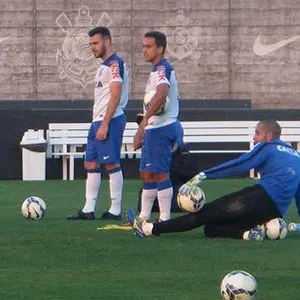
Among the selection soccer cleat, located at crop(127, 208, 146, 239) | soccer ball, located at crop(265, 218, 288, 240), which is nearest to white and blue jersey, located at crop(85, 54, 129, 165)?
soccer cleat, located at crop(127, 208, 146, 239)

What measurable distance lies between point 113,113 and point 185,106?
526 inches

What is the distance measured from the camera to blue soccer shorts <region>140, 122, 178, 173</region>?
1189 cm

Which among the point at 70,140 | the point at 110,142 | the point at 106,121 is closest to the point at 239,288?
the point at 106,121

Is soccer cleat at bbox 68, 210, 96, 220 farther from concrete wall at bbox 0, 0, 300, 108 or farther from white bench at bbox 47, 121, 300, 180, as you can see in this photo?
concrete wall at bbox 0, 0, 300, 108

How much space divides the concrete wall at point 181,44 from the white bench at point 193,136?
7.14 meters

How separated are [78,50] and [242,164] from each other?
59.4 feet

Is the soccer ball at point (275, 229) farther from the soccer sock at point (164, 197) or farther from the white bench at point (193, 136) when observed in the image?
the white bench at point (193, 136)

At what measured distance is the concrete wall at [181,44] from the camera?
2897 cm

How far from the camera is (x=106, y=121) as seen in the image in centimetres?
1281

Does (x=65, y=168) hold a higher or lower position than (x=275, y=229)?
lower

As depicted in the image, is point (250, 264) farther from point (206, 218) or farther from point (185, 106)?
point (185, 106)

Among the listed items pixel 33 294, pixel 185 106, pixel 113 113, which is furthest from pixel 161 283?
pixel 185 106

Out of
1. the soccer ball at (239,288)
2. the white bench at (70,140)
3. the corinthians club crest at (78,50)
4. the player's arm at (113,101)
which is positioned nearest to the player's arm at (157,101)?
the player's arm at (113,101)

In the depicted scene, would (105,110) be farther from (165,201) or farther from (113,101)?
(165,201)
